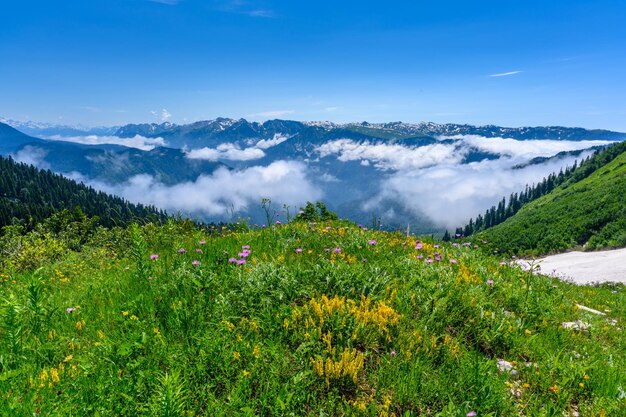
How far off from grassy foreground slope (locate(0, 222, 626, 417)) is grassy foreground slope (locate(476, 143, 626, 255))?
126 metres

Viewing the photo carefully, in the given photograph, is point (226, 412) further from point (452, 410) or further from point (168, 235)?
point (168, 235)

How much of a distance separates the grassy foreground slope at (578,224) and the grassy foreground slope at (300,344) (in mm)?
125941

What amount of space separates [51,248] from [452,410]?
16.5 meters

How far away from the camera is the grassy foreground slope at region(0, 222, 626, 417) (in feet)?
11.1

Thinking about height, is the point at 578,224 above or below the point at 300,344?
below

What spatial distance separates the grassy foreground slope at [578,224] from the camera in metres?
132

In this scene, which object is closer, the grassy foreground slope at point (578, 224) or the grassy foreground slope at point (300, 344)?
the grassy foreground slope at point (300, 344)

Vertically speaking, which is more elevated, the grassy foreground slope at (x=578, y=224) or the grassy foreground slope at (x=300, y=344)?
the grassy foreground slope at (x=300, y=344)

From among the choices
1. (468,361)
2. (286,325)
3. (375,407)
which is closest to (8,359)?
(286,325)

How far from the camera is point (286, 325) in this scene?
4.36 m

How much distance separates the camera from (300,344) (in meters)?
4.24

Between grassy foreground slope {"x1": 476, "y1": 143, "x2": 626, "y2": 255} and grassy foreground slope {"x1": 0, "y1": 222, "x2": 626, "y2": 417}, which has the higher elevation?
grassy foreground slope {"x1": 0, "y1": 222, "x2": 626, "y2": 417}

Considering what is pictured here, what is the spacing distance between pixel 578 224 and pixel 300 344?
186082 millimetres

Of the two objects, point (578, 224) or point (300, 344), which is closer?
point (300, 344)
